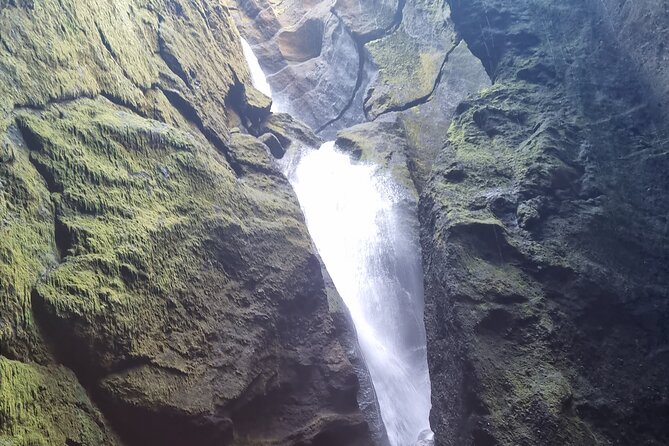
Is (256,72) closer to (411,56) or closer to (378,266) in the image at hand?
(411,56)

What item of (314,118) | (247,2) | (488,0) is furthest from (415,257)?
(247,2)

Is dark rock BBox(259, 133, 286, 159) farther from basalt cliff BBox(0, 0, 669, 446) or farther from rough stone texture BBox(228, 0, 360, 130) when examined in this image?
rough stone texture BBox(228, 0, 360, 130)

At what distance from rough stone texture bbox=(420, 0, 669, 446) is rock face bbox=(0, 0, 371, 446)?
1.77m

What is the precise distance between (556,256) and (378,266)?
415 cm

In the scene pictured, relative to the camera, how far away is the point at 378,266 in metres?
9.95

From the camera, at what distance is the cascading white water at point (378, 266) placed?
26.2 feet

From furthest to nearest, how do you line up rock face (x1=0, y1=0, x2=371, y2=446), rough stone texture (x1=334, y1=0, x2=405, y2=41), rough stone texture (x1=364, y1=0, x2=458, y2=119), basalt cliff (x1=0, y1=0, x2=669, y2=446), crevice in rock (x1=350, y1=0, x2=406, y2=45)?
rough stone texture (x1=334, y1=0, x2=405, y2=41)
crevice in rock (x1=350, y1=0, x2=406, y2=45)
rough stone texture (x1=364, y1=0, x2=458, y2=119)
basalt cliff (x1=0, y1=0, x2=669, y2=446)
rock face (x1=0, y1=0, x2=371, y2=446)

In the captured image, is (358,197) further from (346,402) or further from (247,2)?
(247,2)

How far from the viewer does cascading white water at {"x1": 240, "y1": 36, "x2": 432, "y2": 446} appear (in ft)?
26.2

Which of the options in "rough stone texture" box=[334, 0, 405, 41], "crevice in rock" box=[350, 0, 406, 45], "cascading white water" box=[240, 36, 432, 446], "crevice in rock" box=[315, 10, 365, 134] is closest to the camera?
"cascading white water" box=[240, 36, 432, 446]

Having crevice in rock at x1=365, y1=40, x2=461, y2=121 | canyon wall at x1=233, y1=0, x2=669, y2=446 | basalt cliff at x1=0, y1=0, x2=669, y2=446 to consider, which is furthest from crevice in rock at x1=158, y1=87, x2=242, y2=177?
crevice in rock at x1=365, y1=40, x2=461, y2=121

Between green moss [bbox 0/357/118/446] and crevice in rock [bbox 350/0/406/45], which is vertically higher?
crevice in rock [bbox 350/0/406/45]

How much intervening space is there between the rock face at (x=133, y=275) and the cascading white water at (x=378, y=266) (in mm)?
1986

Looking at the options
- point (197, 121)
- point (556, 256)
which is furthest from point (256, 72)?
point (556, 256)
